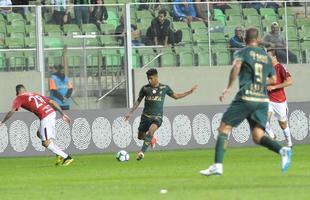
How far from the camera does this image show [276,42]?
3020 cm

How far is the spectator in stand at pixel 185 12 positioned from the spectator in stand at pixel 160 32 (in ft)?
1.26

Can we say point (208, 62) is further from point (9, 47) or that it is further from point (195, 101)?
point (9, 47)

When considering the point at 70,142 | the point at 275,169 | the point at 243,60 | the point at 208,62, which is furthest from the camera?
the point at 208,62

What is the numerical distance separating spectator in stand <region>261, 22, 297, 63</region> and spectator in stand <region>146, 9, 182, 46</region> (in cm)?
259

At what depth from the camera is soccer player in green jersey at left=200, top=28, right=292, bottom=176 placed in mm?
16156

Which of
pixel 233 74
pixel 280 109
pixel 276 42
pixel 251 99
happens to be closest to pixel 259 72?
pixel 251 99

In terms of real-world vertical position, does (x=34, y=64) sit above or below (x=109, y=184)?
above

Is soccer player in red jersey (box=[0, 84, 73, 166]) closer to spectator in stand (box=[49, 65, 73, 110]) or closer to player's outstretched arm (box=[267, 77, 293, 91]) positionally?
player's outstretched arm (box=[267, 77, 293, 91])

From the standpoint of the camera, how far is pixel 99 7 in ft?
95.1

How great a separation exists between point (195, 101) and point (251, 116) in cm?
1385

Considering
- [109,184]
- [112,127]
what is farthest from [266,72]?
[112,127]

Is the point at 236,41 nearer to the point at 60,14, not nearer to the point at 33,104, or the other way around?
the point at 60,14

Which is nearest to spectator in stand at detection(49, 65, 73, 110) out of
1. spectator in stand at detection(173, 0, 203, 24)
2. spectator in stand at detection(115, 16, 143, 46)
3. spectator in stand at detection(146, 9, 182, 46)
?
spectator in stand at detection(115, 16, 143, 46)

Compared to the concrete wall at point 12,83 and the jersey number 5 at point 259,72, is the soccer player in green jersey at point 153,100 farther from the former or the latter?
the jersey number 5 at point 259,72
